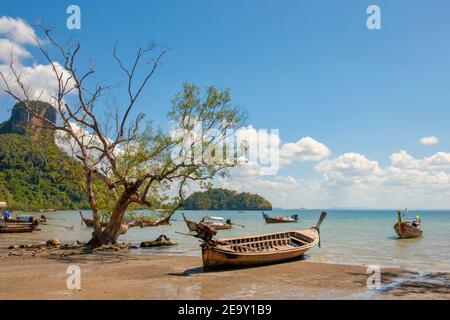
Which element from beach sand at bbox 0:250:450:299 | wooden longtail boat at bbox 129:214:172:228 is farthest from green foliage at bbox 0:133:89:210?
beach sand at bbox 0:250:450:299

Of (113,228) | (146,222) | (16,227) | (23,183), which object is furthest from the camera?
(23,183)

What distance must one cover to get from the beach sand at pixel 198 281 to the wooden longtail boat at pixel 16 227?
2452 centimetres

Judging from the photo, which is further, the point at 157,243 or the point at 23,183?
the point at 23,183

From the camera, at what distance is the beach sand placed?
11703 mm

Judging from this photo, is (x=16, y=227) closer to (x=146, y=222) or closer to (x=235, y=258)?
(x=146, y=222)

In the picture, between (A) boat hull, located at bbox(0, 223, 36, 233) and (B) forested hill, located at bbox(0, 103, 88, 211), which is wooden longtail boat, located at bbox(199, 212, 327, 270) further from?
(B) forested hill, located at bbox(0, 103, 88, 211)

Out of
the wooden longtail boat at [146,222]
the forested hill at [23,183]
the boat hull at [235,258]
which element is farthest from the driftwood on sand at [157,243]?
the forested hill at [23,183]

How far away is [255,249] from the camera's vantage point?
18.8 metres

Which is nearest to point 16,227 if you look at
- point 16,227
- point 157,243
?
point 16,227

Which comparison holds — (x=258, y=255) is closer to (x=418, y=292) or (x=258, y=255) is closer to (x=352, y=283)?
(x=352, y=283)

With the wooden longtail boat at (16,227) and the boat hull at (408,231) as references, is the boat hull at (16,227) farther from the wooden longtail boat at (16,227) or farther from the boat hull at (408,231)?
the boat hull at (408,231)

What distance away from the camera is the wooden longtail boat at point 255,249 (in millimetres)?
16094

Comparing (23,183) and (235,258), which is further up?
(23,183)

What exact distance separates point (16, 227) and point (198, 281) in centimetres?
3558
